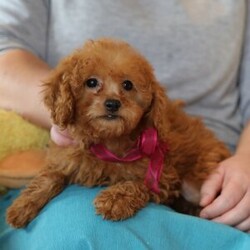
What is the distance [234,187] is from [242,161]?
0.30ft

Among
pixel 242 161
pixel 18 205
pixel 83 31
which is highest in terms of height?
pixel 83 31

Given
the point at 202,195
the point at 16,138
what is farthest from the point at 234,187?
the point at 16,138

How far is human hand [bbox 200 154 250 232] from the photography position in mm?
1155

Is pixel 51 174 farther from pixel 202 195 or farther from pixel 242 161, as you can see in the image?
pixel 242 161

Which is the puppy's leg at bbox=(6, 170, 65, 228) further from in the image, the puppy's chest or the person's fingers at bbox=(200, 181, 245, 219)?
the person's fingers at bbox=(200, 181, 245, 219)

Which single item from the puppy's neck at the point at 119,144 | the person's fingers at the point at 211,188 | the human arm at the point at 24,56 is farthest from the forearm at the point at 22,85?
the person's fingers at the point at 211,188

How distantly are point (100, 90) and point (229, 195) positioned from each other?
387mm

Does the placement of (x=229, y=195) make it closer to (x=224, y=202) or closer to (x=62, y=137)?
(x=224, y=202)

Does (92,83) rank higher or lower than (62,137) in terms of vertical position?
higher

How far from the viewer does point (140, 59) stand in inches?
42.8

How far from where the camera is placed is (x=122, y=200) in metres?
1.06

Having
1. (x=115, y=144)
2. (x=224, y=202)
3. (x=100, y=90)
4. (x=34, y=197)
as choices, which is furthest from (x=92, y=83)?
(x=224, y=202)

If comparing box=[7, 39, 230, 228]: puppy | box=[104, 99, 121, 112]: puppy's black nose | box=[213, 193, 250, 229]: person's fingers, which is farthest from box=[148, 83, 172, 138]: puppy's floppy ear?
box=[213, 193, 250, 229]: person's fingers

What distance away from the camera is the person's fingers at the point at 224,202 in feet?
3.80
